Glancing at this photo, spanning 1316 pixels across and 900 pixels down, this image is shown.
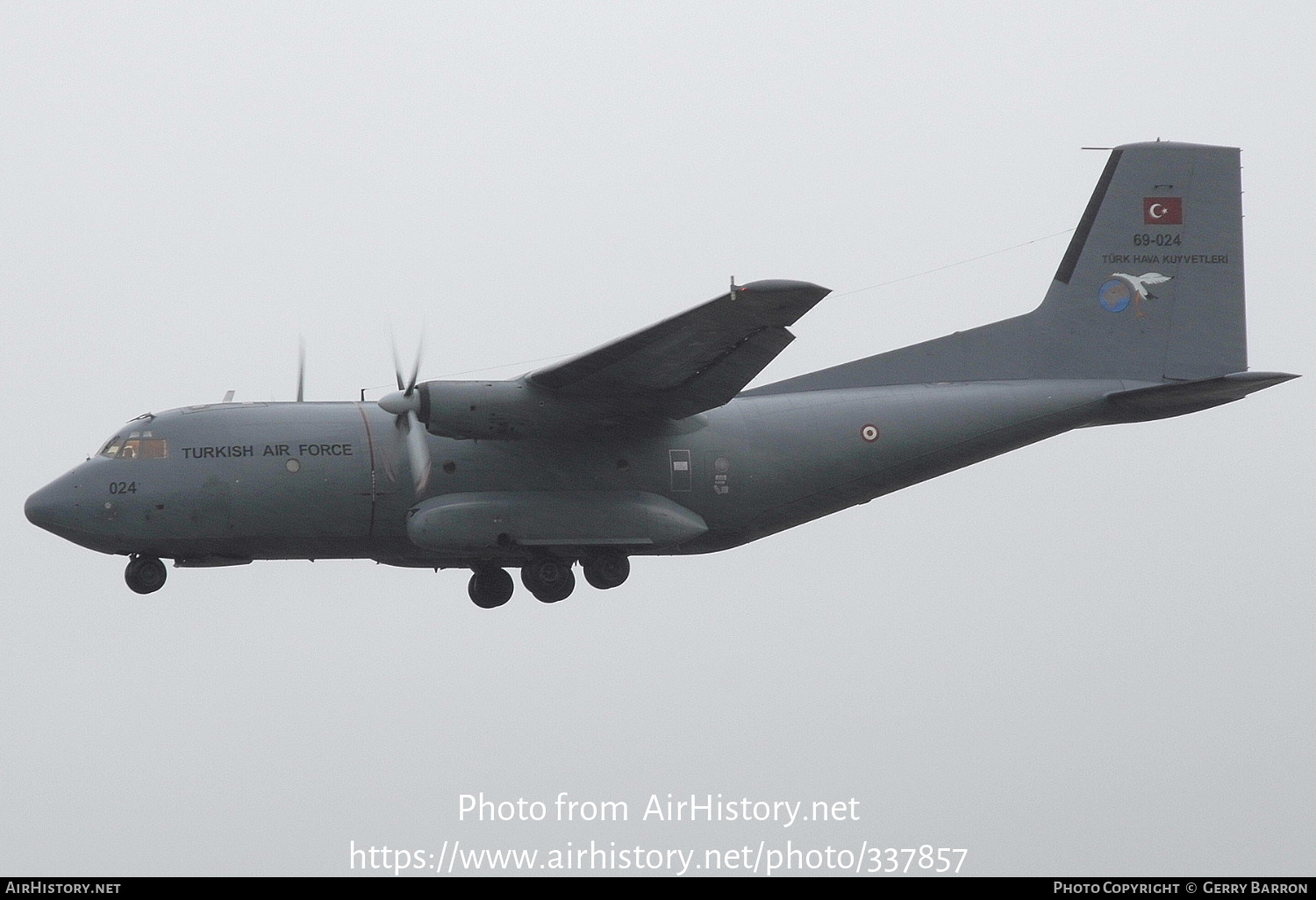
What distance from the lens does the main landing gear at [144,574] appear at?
22062 mm

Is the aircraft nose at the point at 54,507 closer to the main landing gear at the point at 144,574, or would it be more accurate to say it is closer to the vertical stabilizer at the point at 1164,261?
the main landing gear at the point at 144,574

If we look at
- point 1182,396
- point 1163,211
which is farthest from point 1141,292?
point 1182,396

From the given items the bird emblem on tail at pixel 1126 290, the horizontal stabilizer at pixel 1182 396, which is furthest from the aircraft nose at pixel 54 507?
the bird emblem on tail at pixel 1126 290

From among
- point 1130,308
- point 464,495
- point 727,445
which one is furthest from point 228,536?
point 1130,308

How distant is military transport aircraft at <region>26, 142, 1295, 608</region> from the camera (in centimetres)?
2111

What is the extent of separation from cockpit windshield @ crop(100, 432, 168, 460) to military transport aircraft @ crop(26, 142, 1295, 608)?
0.02 m

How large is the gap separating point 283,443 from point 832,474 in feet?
23.4

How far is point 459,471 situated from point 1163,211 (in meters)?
10.7

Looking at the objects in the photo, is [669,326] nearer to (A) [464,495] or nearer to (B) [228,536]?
(A) [464,495]

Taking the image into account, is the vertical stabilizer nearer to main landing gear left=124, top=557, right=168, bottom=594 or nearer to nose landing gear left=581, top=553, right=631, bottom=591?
nose landing gear left=581, top=553, right=631, bottom=591

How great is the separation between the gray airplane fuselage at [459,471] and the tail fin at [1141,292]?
960 mm

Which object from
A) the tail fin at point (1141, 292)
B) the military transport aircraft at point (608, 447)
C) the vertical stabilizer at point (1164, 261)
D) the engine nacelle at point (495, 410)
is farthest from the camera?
the vertical stabilizer at point (1164, 261)

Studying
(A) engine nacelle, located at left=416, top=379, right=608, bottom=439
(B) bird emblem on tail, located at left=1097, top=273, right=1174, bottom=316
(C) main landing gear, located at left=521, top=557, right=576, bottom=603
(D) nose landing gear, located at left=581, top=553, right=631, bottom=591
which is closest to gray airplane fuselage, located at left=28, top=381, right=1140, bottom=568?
(C) main landing gear, located at left=521, top=557, right=576, bottom=603

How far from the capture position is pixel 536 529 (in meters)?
21.9
